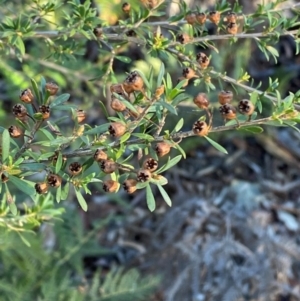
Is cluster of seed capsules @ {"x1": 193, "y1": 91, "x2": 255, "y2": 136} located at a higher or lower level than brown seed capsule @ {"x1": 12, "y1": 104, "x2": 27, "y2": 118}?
higher

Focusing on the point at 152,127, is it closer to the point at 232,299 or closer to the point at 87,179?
the point at 87,179

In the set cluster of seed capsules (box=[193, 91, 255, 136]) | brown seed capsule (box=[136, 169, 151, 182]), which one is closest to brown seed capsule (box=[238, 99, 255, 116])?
cluster of seed capsules (box=[193, 91, 255, 136])

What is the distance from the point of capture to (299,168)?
2.42 m

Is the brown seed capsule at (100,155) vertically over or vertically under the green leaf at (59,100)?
under

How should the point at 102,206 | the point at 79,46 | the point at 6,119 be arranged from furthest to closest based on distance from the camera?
the point at 102,206 < the point at 6,119 < the point at 79,46

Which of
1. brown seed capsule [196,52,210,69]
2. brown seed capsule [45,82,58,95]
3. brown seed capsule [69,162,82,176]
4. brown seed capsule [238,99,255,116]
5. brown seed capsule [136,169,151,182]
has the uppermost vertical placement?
brown seed capsule [238,99,255,116]

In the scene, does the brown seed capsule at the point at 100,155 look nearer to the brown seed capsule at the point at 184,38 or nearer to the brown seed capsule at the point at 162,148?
the brown seed capsule at the point at 162,148

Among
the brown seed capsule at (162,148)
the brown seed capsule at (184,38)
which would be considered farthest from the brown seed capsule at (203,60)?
the brown seed capsule at (162,148)

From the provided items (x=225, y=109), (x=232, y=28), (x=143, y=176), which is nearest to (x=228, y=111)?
(x=225, y=109)

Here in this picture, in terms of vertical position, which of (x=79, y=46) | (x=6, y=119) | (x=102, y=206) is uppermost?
(x=79, y=46)

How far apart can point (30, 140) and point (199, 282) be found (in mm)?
1412

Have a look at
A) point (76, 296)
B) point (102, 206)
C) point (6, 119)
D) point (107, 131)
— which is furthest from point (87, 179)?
point (102, 206)

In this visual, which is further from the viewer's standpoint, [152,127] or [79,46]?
[79,46]

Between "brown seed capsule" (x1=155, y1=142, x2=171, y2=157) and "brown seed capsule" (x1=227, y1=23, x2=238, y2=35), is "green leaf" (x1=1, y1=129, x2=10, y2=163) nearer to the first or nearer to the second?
"brown seed capsule" (x1=155, y1=142, x2=171, y2=157)
